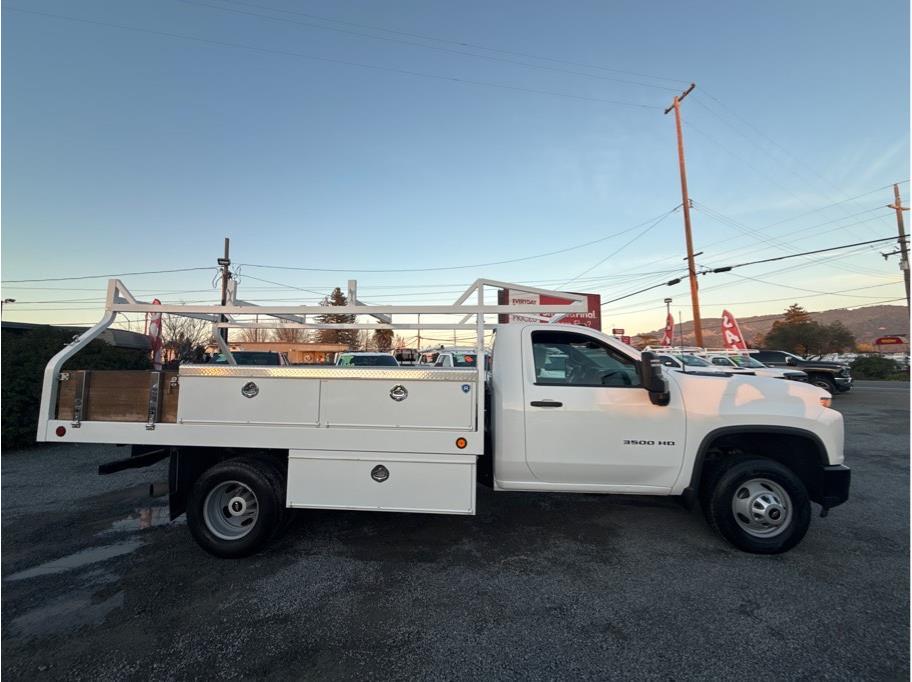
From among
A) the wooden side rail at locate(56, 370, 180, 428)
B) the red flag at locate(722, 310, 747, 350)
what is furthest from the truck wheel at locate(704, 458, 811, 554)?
the red flag at locate(722, 310, 747, 350)

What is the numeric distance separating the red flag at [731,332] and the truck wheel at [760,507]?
59.1 ft

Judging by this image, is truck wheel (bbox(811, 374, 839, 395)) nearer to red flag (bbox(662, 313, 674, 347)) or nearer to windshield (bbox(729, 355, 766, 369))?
windshield (bbox(729, 355, 766, 369))

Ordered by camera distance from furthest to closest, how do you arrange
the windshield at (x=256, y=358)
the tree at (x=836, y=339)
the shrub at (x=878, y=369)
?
1. the tree at (x=836, y=339)
2. the shrub at (x=878, y=369)
3. the windshield at (x=256, y=358)

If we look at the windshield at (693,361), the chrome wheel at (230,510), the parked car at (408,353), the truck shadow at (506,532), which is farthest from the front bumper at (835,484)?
the windshield at (693,361)

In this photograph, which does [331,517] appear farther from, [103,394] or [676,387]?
[676,387]

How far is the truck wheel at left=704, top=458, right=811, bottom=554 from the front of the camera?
3654mm

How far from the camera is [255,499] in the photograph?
3.79 meters

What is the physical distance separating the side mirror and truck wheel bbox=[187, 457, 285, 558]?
318 centimetres

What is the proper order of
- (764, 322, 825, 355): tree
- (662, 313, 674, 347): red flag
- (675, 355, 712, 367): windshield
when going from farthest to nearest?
1. (764, 322, 825, 355): tree
2. (662, 313, 674, 347): red flag
3. (675, 355, 712, 367): windshield

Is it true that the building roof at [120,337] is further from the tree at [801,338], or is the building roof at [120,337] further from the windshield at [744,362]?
the tree at [801,338]

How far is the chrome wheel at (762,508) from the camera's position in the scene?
12.1 ft

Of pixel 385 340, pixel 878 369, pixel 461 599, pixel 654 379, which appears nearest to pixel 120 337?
pixel 385 340

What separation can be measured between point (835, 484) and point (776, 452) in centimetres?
45

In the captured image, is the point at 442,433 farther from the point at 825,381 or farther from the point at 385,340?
the point at 825,381
